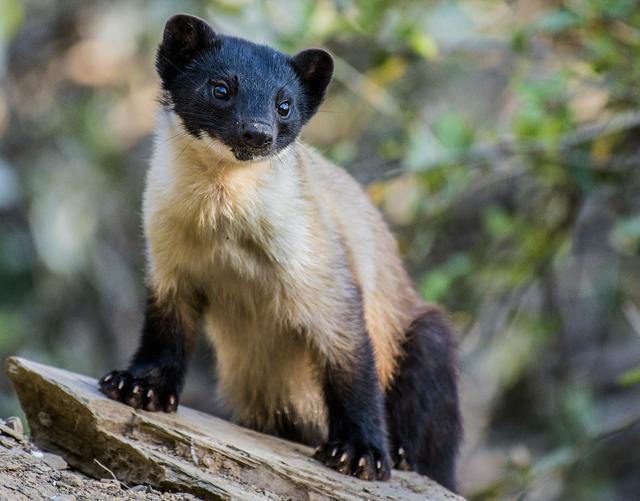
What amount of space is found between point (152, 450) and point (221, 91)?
2.19 metres

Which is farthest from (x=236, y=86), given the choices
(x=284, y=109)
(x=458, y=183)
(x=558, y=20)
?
(x=458, y=183)

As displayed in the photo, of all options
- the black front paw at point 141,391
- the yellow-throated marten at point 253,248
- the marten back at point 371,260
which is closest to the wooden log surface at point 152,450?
the black front paw at point 141,391

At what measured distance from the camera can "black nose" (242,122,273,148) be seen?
684 centimetres

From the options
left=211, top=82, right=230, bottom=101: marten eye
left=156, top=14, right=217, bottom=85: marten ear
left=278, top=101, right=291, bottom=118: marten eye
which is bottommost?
left=211, top=82, right=230, bottom=101: marten eye

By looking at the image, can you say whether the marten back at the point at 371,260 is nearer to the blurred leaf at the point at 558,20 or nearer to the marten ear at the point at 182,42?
the marten ear at the point at 182,42

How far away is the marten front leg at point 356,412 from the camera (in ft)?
24.2

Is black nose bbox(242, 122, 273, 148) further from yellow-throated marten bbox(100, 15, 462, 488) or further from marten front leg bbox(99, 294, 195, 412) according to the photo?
marten front leg bbox(99, 294, 195, 412)

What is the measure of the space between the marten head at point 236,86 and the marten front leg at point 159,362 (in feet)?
4.06

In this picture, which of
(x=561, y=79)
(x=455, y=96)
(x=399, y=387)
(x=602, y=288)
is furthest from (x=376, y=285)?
(x=455, y=96)

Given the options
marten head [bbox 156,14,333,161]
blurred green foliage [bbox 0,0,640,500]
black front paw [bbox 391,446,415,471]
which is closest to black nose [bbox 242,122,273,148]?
marten head [bbox 156,14,333,161]

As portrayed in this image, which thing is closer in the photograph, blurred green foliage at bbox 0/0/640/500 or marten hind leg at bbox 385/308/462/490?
marten hind leg at bbox 385/308/462/490

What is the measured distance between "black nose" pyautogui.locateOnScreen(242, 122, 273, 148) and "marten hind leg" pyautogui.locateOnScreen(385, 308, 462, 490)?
7.29 ft

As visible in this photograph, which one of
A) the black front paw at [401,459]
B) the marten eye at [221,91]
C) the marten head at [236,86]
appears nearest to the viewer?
the marten head at [236,86]

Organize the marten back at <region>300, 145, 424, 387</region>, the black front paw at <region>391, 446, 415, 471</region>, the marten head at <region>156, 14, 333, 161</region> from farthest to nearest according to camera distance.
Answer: the black front paw at <region>391, 446, 415, 471</region> → the marten back at <region>300, 145, 424, 387</region> → the marten head at <region>156, 14, 333, 161</region>
